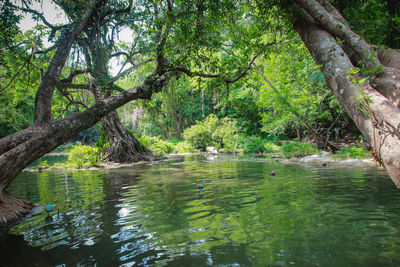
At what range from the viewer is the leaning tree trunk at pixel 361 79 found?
2.42 m

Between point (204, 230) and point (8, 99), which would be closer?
point (204, 230)

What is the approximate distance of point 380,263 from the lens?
227 cm

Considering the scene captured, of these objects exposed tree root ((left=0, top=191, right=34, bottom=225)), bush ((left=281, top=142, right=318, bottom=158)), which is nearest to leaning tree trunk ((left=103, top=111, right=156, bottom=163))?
bush ((left=281, top=142, right=318, bottom=158))

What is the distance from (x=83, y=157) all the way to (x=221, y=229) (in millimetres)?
12197

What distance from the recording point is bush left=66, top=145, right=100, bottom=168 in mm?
13180

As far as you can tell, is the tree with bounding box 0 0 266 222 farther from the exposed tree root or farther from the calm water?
the calm water

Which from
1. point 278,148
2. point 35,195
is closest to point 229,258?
point 35,195

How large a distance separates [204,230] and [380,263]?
75.0 inches

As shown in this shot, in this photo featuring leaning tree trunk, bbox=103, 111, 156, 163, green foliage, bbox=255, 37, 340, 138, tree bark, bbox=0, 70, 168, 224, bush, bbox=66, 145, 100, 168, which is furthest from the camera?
green foliage, bbox=255, 37, 340, 138

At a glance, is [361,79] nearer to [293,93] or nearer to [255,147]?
[293,93]

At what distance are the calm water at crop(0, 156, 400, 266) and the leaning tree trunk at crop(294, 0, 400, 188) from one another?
1.04m

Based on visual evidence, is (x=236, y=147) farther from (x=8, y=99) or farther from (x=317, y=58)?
(x=317, y=58)

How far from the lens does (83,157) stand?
537 inches

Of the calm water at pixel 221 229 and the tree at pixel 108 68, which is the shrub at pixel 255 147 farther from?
the calm water at pixel 221 229
